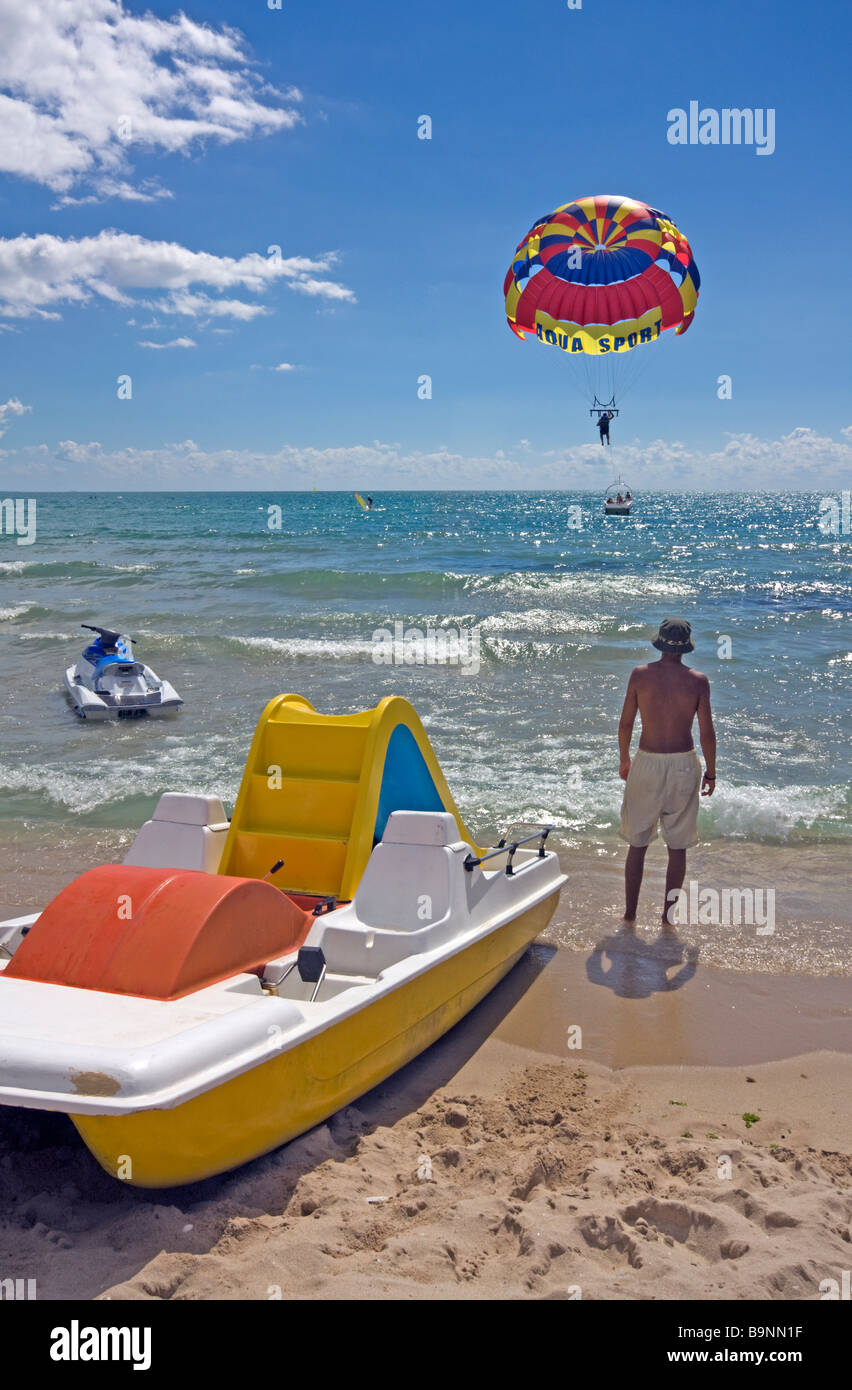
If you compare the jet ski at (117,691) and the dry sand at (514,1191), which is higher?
the jet ski at (117,691)

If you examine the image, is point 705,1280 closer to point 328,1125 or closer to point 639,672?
point 328,1125

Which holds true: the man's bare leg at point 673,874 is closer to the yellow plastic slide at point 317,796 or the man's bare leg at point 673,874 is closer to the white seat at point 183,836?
the yellow plastic slide at point 317,796

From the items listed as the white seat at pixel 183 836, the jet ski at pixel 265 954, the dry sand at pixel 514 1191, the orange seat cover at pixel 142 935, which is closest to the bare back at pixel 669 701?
the jet ski at pixel 265 954

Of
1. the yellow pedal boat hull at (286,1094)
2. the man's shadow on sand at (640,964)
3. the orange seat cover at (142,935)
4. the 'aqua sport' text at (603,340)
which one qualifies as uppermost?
the 'aqua sport' text at (603,340)

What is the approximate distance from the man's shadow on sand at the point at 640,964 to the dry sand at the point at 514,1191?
0.57 metres

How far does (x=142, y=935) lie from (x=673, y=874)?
12.8 feet

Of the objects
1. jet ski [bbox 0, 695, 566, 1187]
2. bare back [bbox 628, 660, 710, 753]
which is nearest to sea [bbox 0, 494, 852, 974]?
bare back [bbox 628, 660, 710, 753]

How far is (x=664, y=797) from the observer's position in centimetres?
629

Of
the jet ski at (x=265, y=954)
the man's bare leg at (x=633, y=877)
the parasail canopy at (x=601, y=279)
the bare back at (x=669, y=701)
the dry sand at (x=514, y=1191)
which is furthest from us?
the parasail canopy at (x=601, y=279)

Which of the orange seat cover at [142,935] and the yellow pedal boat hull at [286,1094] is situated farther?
the orange seat cover at [142,935]

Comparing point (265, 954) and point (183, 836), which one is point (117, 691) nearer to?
point (183, 836)

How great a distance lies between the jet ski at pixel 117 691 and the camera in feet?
42.3

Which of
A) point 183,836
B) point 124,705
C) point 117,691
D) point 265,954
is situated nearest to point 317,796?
point 183,836
